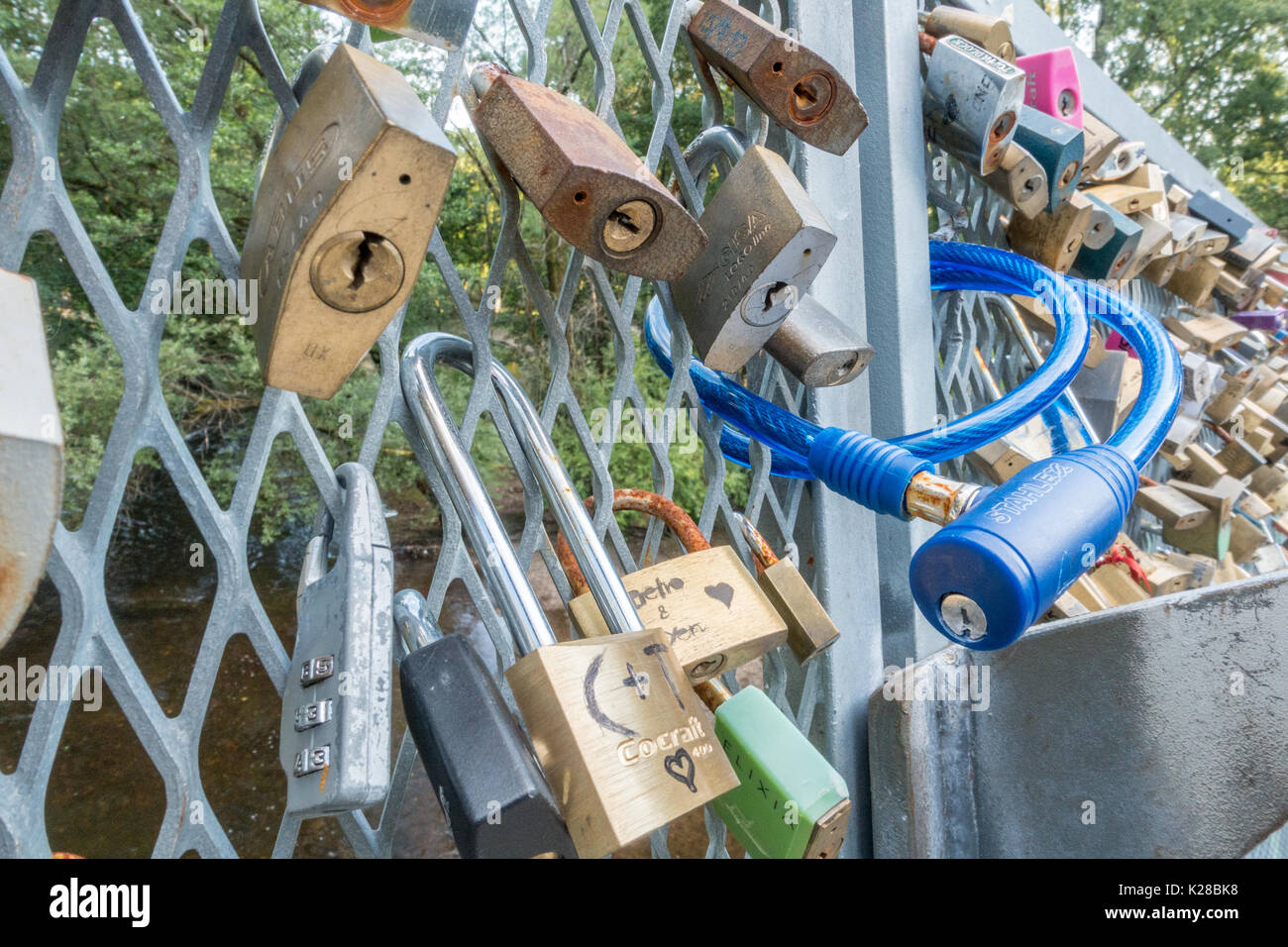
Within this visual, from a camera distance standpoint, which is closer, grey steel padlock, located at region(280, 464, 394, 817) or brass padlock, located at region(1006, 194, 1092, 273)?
grey steel padlock, located at region(280, 464, 394, 817)

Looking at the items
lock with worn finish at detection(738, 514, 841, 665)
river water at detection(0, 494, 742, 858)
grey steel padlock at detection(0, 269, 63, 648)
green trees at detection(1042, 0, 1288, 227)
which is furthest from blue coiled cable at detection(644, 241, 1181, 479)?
green trees at detection(1042, 0, 1288, 227)

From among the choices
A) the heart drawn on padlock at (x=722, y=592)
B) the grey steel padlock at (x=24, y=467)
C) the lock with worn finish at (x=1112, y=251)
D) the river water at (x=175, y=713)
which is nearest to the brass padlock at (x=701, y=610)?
the heart drawn on padlock at (x=722, y=592)

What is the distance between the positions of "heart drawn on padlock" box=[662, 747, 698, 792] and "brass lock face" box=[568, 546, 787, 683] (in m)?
0.10

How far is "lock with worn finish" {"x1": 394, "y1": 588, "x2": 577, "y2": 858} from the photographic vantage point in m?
0.41

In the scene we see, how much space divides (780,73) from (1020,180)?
0.63 meters

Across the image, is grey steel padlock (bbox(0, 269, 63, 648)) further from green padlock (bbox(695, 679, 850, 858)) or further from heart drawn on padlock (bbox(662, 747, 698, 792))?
green padlock (bbox(695, 679, 850, 858))

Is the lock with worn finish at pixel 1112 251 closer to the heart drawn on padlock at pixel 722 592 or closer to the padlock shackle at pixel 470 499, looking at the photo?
the heart drawn on padlock at pixel 722 592

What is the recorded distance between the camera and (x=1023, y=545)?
53cm

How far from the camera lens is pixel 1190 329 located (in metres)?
2.78

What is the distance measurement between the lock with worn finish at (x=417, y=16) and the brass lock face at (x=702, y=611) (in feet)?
1.33

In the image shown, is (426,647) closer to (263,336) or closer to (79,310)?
(263,336)

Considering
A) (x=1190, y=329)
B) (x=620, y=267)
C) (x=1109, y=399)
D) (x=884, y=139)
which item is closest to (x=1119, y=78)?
(x=1190, y=329)

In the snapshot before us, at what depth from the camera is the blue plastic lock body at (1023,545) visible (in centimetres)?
53

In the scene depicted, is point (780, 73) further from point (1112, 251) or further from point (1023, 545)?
point (1112, 251)
